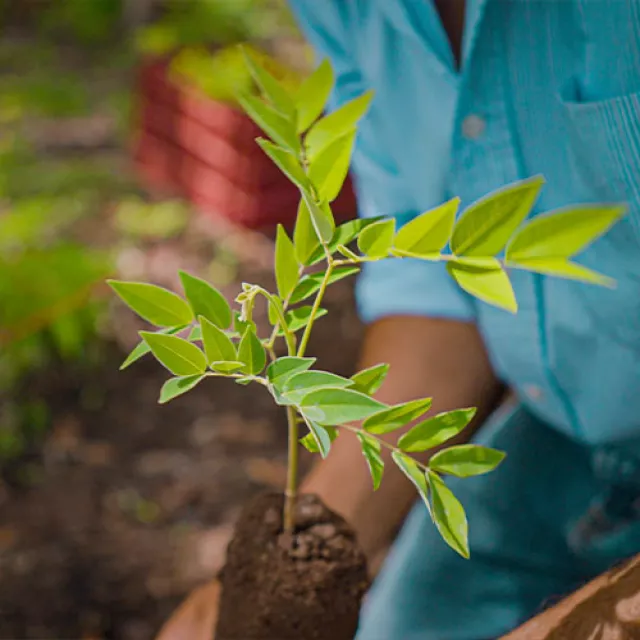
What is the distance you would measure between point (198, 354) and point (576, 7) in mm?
482

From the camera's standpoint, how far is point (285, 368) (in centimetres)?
48

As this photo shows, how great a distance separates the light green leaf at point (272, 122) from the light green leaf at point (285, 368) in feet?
0.45

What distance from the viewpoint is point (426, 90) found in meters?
0.92

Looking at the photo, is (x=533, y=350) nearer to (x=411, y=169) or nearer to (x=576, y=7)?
(x=411, y=169)

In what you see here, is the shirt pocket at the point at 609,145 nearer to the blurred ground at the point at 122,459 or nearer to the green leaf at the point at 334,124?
the green leaf at the point at 334,124

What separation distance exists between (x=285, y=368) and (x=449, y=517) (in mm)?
149

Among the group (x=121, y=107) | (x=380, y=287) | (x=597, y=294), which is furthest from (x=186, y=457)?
(x=121, y=107)

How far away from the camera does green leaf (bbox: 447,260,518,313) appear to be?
0.43 m

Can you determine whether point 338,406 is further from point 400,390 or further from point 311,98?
point 400,390

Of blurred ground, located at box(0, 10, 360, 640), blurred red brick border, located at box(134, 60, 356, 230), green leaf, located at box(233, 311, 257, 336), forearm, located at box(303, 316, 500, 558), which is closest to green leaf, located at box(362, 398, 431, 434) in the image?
green leaf, located at box(233, 311, 257, 336)

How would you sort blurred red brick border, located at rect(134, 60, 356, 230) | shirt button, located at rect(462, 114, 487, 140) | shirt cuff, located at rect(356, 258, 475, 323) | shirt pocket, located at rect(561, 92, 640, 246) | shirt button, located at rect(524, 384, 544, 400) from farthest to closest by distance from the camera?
blurred red brick border, located at rect(134, 60, 356, 230) → shirt cuff, located at rect(356, 258, 475, 323) → shirt button, located at rect(524, 384, 544, 400) → shirt button, located at rect(462, 114, 487, 140) → shirt pocket, located at rect(561, 92, 640, 246)

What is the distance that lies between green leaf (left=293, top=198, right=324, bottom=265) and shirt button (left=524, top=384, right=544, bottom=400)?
1.79ft

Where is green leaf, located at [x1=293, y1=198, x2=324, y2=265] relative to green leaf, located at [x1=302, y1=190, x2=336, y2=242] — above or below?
below

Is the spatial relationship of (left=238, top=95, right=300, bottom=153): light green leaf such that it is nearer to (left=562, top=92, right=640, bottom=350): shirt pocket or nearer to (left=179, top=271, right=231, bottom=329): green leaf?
(left=179, top=271, right=231, bottom=329): green leaf
